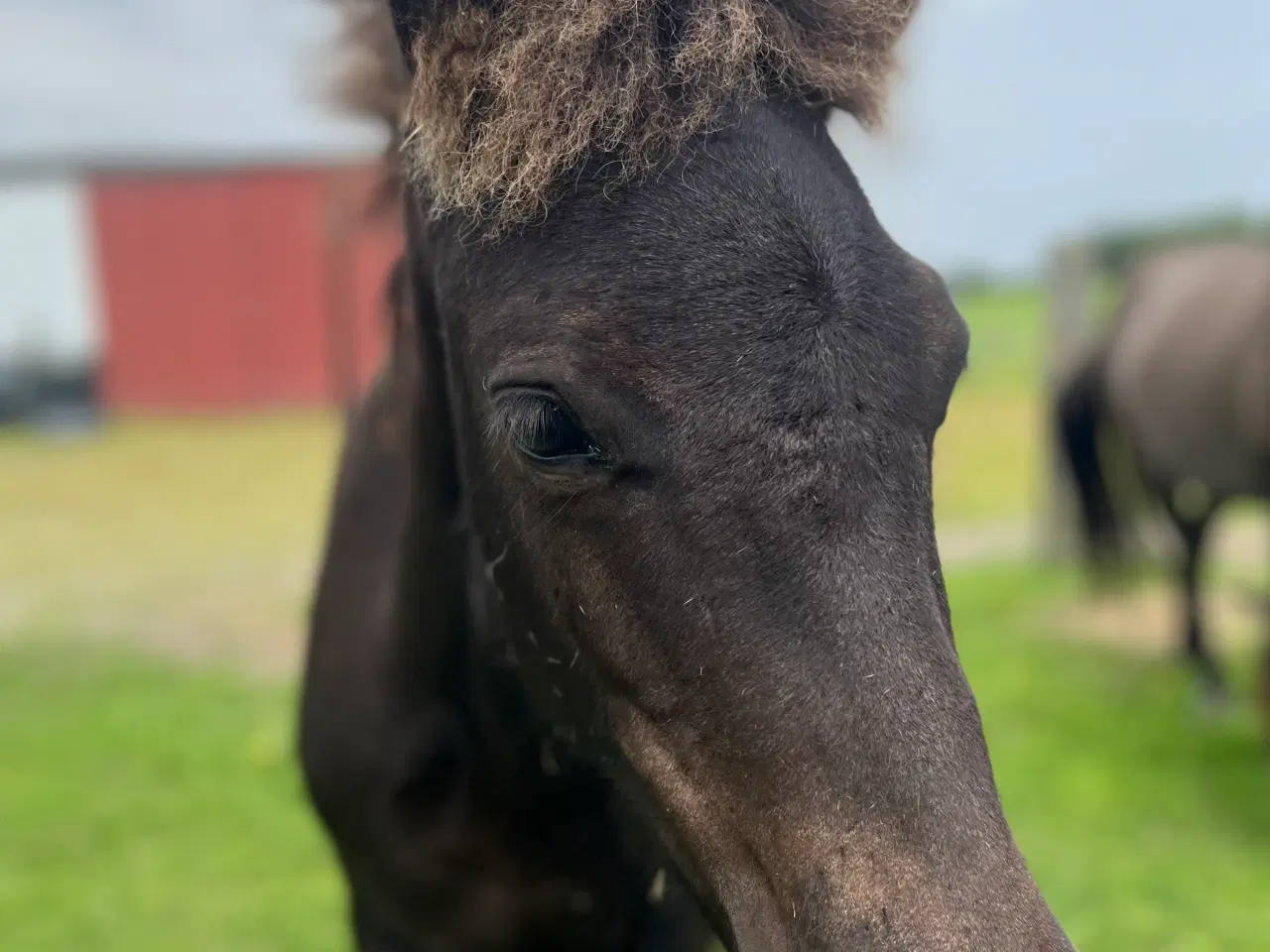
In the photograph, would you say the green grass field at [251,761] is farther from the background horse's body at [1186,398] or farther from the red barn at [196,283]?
Result: the red barn at [196,283]

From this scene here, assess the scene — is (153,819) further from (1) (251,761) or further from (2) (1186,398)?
(2) (1186,398)

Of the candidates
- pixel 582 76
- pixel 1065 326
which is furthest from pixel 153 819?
pixel 1065 326

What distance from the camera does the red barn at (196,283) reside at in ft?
63.6

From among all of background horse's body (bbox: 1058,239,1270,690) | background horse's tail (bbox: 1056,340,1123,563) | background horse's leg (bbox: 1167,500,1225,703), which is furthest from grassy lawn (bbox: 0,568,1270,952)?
background horse's body (bbox: 1058,239,1270,690)

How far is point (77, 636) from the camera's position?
7.06 m

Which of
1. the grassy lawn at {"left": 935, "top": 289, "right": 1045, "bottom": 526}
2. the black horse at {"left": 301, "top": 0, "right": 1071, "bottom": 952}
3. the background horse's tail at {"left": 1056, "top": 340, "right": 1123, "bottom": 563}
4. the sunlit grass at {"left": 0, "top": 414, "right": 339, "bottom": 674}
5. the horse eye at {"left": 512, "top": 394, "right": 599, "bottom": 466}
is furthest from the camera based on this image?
the grassy lawn at {"left": 935, "top": 289, "right": 1045, "bottom": 526}

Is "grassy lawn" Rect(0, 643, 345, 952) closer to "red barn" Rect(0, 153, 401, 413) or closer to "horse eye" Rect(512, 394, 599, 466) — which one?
"horse eye" Rect(512, 394, 599, 466)

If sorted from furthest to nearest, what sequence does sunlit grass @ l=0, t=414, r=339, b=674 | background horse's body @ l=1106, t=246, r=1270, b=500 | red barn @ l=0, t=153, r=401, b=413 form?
red barn @ l=0, t=153, r=401, b=413, sunlit grass @ l=0, t=414, r=339, b=674, background horse's body @ l=1106, t=246, r=1270, b=500

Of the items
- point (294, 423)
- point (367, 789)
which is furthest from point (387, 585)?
point (294, 423)

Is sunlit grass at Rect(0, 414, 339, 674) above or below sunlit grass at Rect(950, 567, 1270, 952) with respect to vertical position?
below

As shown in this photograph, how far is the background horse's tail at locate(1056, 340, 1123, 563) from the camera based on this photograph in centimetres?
690

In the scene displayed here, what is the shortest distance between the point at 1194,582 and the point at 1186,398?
1.16m

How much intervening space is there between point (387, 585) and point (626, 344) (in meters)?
1.19

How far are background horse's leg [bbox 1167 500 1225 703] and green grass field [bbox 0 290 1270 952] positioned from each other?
0.58ft
